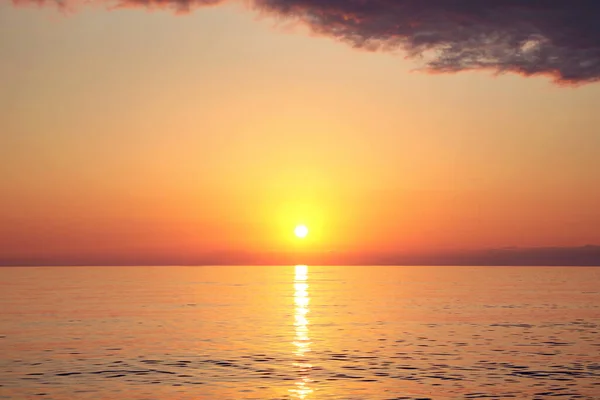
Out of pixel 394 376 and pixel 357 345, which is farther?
pixel 357 345

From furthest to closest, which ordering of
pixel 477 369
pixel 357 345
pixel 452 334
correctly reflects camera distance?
1. pixel 452 334
2. pixel 357 345
3. pixel 477 369

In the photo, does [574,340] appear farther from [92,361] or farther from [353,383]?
[92,361]

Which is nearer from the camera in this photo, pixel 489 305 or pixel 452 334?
pixel 452 334

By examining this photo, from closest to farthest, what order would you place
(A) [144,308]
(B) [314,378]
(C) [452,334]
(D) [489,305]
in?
(B) [314,378]
(C) [452,334]
(A) [144,308]
(D) [489,305]

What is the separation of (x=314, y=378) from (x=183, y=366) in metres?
9.05

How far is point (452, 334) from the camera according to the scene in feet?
200

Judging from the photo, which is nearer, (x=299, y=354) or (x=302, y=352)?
(x=299, y=354)

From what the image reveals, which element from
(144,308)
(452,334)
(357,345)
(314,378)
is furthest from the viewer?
(144,308)

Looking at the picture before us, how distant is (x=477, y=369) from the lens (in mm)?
42094

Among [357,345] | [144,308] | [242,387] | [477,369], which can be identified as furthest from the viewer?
[144,308]

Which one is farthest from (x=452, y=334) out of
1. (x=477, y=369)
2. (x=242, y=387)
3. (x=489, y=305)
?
(x=489, y=305)

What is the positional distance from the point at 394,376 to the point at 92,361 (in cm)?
1918

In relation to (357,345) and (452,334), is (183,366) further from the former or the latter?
(452,334)

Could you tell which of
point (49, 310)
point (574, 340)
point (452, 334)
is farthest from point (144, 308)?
point (574, 340)
